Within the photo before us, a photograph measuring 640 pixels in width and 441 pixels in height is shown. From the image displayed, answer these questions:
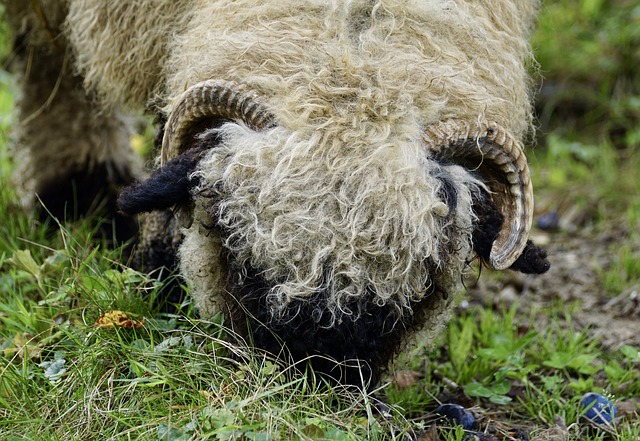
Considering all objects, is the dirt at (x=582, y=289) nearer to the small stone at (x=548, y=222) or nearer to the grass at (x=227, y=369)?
the grass at (x=227, y=369)

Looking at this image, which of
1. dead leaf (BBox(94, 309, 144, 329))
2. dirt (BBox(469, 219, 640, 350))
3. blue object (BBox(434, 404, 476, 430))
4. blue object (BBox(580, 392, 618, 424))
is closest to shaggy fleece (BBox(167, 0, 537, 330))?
dead leaf (BBox(94, 309, 144, 329))

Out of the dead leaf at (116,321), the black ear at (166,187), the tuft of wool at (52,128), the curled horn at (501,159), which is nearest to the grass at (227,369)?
the dead leaf at (116,321)

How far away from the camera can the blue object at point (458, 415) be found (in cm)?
350

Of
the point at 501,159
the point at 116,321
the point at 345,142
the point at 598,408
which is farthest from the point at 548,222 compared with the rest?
the point at 116,321

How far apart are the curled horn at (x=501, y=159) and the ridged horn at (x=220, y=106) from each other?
2.07 feet

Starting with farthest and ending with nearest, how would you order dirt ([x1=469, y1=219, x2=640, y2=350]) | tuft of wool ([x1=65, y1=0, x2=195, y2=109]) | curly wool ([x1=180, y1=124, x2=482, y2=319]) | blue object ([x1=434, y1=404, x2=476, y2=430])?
dirt ([x1=469, y1=219, x2=640, y2=350])
tuft of wool ([x1=65, y1=0, x2=195, y2=109])
blue object ([x1=434, y1=404, x2=476, y2=430])
curly wool ([x1=180, y1=124, x2=482, y2=319])

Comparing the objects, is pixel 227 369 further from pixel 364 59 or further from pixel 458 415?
pixel 364 59

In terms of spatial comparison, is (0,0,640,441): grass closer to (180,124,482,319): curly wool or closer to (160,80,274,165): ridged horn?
(180,124,482,319): curly wool

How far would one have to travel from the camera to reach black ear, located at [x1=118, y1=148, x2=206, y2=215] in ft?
10.3

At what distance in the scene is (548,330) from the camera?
4.57 m

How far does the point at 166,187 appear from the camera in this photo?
313 centimetres

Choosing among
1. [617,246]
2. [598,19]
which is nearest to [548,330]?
[617,246]

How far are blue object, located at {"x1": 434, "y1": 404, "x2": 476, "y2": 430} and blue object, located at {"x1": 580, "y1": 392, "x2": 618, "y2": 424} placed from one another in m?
0.51

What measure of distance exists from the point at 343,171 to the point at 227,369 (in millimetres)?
872
